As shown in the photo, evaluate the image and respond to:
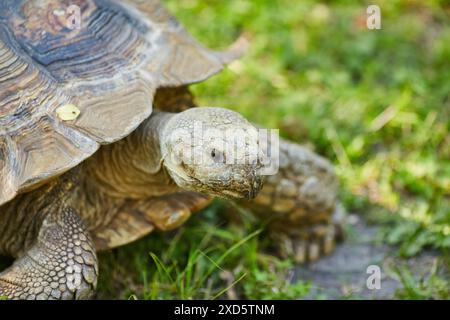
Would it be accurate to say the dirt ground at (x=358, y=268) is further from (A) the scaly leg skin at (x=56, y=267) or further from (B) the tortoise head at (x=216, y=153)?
(A) the scaly leg skin at (x=56, y=267)

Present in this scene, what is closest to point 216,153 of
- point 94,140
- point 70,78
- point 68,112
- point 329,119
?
point 94,140

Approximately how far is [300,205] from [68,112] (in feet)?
5.66

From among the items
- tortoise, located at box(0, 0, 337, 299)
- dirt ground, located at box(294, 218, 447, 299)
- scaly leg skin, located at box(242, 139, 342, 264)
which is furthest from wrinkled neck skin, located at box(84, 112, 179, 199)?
dirt ground, located at box(294, 218, 447, 299)

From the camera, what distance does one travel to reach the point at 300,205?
445 centimetres

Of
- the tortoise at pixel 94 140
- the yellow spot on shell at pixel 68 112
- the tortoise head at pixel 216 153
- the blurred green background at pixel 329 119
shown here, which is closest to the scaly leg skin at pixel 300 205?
the tortoise at pixel 94 140

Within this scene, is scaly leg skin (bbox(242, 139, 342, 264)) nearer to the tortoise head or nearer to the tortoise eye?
the tortoise head

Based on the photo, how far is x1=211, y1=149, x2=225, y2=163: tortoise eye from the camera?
10.3 ft

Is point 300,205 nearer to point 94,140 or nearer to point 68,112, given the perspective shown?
point 94,140

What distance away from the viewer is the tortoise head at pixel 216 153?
123 inches

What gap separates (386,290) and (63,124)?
2.09m

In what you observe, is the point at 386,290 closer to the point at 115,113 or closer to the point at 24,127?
the point at 115,113

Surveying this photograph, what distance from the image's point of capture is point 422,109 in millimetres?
5484

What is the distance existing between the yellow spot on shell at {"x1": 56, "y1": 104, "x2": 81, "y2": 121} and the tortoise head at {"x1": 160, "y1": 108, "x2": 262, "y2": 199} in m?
0.47
